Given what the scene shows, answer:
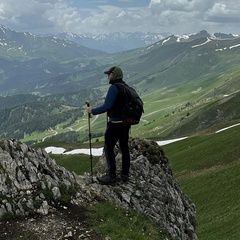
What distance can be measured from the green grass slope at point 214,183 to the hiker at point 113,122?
14.8 metres

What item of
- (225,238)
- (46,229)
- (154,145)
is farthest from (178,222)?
(46,229)

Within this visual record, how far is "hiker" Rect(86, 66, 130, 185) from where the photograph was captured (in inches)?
734

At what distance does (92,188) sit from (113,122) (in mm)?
4034

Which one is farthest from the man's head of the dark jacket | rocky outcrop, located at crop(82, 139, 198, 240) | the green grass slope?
the green grass slope

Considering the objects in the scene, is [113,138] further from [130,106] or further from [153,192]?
[153,192]

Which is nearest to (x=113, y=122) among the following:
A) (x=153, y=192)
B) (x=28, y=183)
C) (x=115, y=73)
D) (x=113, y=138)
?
(x=113, y=138)

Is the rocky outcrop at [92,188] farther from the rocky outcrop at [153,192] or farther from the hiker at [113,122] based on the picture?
the hiker at [113,122]

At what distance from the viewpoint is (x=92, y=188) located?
20000 millimetres

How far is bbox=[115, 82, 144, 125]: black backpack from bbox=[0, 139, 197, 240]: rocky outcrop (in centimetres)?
444

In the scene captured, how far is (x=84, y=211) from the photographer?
17031 mm

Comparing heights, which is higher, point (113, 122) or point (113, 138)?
point (113, 122)

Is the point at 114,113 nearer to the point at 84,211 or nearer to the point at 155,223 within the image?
the point at 84,211

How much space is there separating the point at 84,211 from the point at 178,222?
910 centimetres

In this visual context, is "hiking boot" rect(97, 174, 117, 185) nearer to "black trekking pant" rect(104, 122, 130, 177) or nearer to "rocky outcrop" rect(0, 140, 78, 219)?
"black trekking pant" rect(104, 122, 130, 177)
